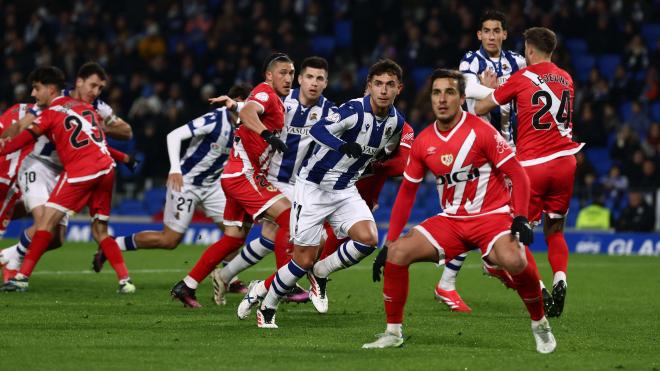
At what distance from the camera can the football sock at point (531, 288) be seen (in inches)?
312

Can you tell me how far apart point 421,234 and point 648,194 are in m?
12.4

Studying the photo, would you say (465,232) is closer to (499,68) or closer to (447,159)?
(447,159)

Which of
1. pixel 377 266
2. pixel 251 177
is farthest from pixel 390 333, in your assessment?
pixel 251 177

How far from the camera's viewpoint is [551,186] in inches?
400

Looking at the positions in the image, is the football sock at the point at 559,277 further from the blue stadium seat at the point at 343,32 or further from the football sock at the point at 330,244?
the blue stadium seat at the point at 343,32

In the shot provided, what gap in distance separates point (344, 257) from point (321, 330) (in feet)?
3.29

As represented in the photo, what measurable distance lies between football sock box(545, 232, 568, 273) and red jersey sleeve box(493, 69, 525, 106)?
4.50 feet

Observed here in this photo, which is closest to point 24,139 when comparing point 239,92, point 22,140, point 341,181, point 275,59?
point 22,140

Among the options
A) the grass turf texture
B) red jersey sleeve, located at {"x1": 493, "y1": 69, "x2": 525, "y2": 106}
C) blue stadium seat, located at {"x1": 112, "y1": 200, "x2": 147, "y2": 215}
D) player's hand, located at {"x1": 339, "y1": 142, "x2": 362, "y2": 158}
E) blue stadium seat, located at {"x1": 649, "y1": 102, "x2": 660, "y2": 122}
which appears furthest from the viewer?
blue stadium seat, located at {"x1": 649, "y1": 102, "x2": 660, "y2": 122}

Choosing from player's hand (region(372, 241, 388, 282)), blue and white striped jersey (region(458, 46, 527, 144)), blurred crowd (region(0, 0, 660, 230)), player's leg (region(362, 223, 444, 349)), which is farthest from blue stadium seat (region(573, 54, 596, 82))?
player's hand (region(372, 241, 388, 282))

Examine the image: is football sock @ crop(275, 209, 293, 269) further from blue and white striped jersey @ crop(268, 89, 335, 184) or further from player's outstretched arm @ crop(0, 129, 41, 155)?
player's outstretched arm @ crop(0, 129, 41, 155)

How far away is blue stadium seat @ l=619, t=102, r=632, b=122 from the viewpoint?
2277cm

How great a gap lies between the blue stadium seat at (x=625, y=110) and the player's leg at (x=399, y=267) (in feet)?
50.8

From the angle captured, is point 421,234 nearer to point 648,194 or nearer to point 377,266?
point 377,266
